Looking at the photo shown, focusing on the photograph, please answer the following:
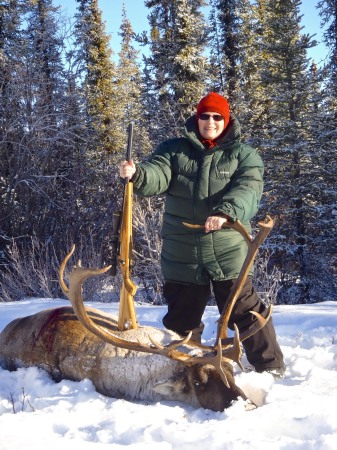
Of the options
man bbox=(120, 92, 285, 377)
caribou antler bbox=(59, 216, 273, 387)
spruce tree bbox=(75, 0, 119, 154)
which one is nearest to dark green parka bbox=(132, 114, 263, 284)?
man bbox=(120, 92, 285, 377)

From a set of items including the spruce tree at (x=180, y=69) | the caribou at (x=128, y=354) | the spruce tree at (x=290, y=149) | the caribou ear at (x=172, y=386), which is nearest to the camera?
the caribou at (x=128, y=354)

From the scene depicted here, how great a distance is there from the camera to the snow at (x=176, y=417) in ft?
8.80

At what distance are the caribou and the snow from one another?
Result: 10cm

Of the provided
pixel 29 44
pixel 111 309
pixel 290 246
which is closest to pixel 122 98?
pixel 29 44

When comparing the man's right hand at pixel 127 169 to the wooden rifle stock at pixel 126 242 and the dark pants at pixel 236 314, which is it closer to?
the wooden rifle stock at pixel 126 242

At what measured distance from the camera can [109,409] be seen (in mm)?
3293

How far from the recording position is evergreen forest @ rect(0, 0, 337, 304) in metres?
13.6

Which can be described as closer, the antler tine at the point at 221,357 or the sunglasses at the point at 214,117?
the antler tine at the point at 221,357

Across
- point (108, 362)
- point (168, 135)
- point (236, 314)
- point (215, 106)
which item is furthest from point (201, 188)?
point (168, 135)

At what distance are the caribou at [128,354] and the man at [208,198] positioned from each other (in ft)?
1.16

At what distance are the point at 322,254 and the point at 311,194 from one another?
187 centimetres

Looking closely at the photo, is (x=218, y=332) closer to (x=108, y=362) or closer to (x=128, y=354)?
(x=128, y=354)

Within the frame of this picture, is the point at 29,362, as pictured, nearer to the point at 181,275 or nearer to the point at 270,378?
the point at 181,275

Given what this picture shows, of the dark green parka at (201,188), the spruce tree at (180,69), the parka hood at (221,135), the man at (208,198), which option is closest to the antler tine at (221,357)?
the man at (208,198)
